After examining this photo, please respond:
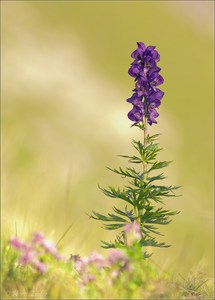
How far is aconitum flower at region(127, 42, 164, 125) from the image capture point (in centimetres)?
736

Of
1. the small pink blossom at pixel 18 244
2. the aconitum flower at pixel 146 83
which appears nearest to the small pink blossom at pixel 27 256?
the small pink blossom at pixel 18 244

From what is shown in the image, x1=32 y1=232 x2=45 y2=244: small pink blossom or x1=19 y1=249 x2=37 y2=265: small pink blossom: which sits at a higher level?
x1=32 y1=232 x2=45 y2=244: small pink blossom

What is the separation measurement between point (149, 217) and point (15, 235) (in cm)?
171

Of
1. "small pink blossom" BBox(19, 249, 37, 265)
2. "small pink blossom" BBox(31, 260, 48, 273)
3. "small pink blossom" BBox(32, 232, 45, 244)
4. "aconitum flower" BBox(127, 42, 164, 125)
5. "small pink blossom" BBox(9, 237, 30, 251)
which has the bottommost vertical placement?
"small pink blossom" BBox(31, 260, 48, 273)

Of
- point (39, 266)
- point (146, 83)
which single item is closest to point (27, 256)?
point (39, 266)

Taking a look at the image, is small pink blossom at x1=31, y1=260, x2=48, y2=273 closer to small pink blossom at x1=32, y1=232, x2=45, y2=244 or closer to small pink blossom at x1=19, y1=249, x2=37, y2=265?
small pink blossom at x1=19, y1=249, x2=37, y2=265

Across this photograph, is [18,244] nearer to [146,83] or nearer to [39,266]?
[39,266]

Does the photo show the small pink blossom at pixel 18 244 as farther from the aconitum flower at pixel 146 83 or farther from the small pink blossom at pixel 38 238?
the aconitum flower at pixel 146 83

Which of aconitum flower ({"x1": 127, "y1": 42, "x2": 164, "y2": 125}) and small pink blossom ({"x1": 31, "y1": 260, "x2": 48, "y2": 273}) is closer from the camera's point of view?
small pink blossom ({"x1": 31, "y1": 260, "x2": 48, "y2": 273})

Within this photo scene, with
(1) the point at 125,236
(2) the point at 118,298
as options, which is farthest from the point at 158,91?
(2) the point at 118,298

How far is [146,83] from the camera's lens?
7414 mm

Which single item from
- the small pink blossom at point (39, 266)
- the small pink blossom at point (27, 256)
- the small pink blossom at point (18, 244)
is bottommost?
the small pink blossom at point (39, 266)

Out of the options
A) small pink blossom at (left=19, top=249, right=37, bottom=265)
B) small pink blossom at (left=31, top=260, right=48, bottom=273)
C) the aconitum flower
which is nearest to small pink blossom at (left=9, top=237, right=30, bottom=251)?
small pink blossom at (left=19, top=249, right=37, bottom=265)

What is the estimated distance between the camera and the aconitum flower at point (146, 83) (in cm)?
736
